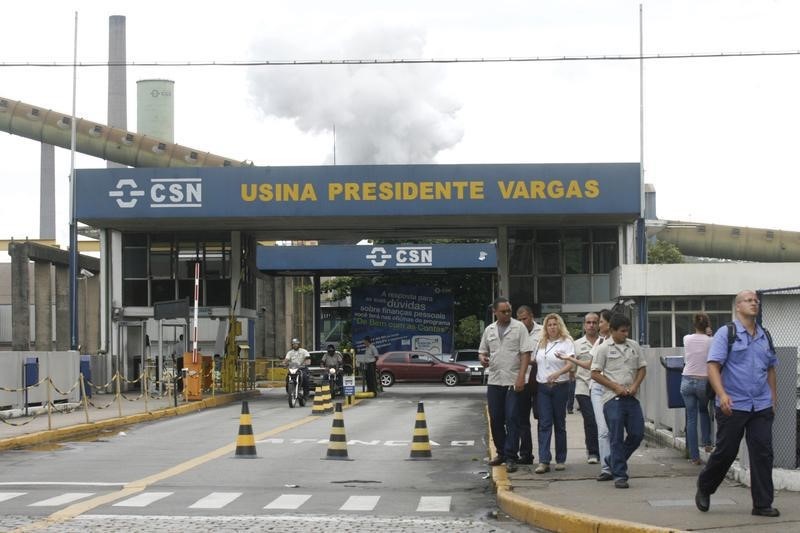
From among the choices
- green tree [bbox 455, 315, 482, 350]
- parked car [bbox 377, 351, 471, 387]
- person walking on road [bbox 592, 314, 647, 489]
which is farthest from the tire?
person walking on road [bbox 592, 314, 647, 489]

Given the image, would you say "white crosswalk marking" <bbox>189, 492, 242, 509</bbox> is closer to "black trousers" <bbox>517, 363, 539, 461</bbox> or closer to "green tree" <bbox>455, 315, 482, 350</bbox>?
"black trousers" <bbox>517, 363, 539, 461</bbox>

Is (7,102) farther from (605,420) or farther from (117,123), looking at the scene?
(605,420)

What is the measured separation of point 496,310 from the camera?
14.4 meters

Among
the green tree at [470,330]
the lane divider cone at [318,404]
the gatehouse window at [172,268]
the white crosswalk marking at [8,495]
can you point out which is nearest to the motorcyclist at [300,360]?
the lane divider cone at [318,404]

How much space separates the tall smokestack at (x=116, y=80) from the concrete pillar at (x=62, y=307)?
3348 centimetres

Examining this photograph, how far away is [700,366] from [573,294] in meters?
28.3

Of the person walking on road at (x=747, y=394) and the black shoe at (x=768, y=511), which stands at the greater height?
the person walking on road at (x=747, y=394)

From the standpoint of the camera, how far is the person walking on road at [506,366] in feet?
46.5

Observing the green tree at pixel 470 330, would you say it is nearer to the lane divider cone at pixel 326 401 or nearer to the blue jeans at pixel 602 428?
the lane divider cone at pixel 326 401

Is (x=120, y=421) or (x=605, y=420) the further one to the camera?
(x=120, y=421)

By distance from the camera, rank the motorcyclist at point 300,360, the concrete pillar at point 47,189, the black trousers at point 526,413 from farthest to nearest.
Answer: the concrete pillar at point 47,189 < the motorcyclist at point 300,360 < the black trousers at point 526,413

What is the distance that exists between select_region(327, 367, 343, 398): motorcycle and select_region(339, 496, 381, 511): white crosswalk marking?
22406 mm

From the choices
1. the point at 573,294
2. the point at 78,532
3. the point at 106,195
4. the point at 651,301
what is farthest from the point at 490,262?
the point at 78,532

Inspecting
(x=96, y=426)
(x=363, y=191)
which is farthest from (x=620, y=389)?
(x=363, y=191)
